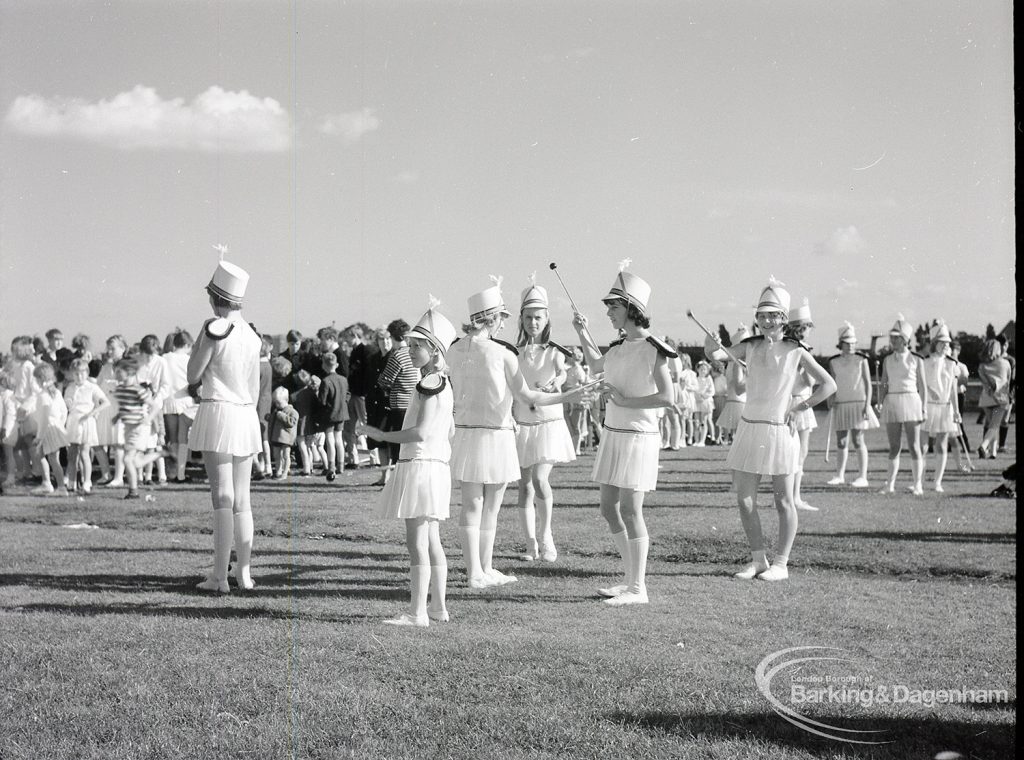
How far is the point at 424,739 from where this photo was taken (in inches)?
185

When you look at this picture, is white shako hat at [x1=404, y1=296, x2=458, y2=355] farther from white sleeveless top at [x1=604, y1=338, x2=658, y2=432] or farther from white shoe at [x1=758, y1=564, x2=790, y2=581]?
white shoe at [x1=758, y1=564, x2=790, y2=581]

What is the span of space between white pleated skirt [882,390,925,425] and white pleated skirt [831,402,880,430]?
1.20 feet

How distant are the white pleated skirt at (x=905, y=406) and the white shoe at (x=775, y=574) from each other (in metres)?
6.80

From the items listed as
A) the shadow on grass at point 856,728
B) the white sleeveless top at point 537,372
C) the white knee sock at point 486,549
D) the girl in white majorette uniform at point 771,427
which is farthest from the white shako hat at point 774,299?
the shadow on grass at point 856,728

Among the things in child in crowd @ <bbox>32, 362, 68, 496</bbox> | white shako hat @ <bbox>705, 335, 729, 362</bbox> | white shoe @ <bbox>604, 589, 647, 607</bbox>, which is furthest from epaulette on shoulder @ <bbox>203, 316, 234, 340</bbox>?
child in crowd @ <bbox>32, 362, 68, 496</bbox>

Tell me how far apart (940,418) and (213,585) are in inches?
477

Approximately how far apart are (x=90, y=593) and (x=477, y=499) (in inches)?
122

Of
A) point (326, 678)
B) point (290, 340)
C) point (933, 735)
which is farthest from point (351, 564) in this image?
point (290, 340)

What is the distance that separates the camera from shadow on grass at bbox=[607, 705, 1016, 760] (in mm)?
4633

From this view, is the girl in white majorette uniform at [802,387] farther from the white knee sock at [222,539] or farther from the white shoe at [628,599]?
the white knee sock at [222,539]

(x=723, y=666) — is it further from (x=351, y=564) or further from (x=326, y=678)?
(x=351, y=564)

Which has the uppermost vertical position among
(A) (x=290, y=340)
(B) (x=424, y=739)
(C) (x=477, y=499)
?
(A) (x=290, y=340)

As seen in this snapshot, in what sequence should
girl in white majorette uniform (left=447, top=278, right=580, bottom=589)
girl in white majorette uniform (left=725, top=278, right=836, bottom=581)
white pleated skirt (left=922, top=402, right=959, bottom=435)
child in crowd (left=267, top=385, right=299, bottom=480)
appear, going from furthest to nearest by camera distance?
child in crowd (left=267, top=385, right=299, bottom=480) < white pleated skirt (left=922, top=402, right=959, bottom=435) < girl in white majorette uniform (left=725, top=278, right=836, bottom=581) < girl in white majorette uniform (left=447, top=278, right=580, bottom=589)

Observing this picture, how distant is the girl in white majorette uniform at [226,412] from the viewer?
7586mm
